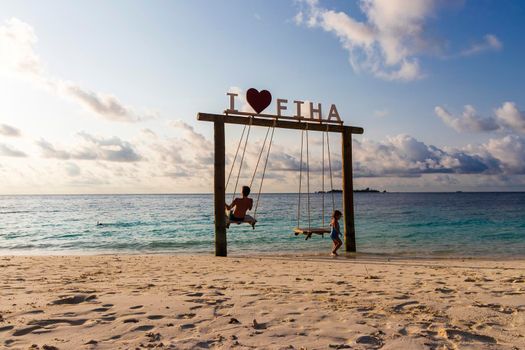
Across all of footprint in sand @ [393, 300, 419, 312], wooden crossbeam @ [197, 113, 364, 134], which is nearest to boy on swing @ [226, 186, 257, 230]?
wooden crossbeam @ [197, 113, 364, 134]

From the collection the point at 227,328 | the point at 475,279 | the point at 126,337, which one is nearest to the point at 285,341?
the point at 227,328

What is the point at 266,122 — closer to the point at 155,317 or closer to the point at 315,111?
the point at 315,111

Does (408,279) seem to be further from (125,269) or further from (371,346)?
(125,269)

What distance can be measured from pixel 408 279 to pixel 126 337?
588 cm

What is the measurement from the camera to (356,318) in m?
4.75

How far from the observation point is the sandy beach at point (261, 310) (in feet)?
13.1

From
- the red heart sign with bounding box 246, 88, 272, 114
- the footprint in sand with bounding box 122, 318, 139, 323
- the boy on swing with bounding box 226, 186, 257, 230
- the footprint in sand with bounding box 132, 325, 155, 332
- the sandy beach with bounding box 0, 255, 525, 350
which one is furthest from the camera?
the red heart sign with bounding box 246, 88, 272, 114

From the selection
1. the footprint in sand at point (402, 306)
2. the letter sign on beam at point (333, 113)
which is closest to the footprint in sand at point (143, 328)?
the footprint in sand at point (402, 306)

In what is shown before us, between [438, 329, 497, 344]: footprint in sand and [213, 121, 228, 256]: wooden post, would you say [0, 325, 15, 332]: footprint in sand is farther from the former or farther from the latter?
[213, 121, 228, 256]: wooden post

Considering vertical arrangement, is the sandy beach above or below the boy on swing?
below

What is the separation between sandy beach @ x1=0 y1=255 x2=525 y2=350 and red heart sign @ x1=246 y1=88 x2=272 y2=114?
5207 mm

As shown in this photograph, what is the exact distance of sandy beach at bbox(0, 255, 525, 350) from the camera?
3.98 metres

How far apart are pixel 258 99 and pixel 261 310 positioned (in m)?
7.71

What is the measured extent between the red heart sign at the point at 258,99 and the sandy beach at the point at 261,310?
521cm
